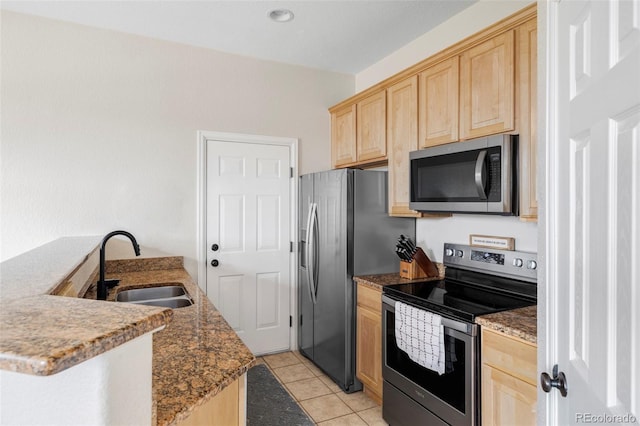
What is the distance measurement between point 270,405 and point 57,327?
2.28 meters

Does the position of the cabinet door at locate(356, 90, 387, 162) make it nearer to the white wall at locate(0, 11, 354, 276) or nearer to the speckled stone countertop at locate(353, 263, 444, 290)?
the white wall at locate(0, 11, 354, 276)

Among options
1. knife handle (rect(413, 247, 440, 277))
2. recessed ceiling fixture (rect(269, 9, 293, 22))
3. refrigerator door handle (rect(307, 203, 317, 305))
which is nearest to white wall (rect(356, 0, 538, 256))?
knife handle (rect(413, 247, 440, 277))

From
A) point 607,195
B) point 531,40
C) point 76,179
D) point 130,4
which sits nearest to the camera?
point 607,195

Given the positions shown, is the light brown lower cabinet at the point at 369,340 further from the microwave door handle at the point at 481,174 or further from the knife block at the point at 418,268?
the microwave door handle at the point at 481,174

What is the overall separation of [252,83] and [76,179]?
1.60 meters

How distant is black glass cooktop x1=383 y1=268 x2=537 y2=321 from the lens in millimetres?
1897

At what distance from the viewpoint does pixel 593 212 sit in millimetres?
853

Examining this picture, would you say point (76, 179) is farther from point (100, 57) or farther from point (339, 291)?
point (339, 291)

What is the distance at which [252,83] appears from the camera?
343 centimetres

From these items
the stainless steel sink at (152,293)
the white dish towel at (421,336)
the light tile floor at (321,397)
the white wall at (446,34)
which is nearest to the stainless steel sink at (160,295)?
the stainless steel sink at (152,293)

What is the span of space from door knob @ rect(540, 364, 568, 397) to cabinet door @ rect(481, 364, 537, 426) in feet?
1.78

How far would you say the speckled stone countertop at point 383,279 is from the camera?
2.56m

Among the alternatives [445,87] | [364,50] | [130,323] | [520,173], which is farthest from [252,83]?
[130,323]

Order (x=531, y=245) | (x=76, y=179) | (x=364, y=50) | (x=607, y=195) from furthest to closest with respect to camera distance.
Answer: (x=364, y=50) → (x=76, y=179) → (x=531, y=245) → (x=607, y=195)
